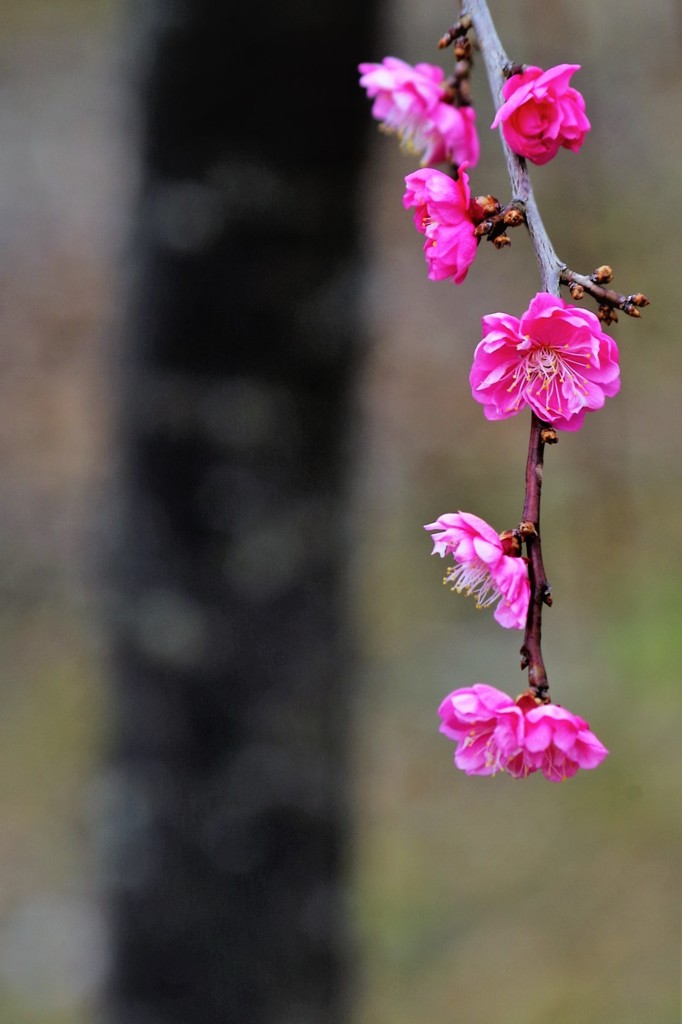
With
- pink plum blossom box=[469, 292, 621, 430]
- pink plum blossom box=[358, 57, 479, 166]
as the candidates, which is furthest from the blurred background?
pink plum blossom box=[469, 292, 621, 430]

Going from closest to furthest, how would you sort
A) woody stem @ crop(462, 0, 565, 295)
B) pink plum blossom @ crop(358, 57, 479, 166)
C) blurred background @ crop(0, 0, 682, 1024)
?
woody stem @ crop(462, 0, 565, 295), pink plum blossom @ crop(358, 57, 479, 166), blurred background @ crop(0, 0, 682, 1024)

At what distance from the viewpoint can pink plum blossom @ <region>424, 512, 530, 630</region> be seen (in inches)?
21.0

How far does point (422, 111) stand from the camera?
2.30 ft

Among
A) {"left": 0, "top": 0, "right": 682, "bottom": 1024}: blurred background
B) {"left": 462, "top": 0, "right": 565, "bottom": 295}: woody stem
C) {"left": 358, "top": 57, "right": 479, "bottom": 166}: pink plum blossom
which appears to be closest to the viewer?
{"left": 462, "top": 0, "right": 565, "bottom": 295}: woody stem

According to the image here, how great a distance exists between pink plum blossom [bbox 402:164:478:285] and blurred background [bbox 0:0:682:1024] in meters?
1.60

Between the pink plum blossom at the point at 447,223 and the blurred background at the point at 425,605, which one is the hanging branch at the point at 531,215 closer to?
the pink plum blossom at the point at 447,223

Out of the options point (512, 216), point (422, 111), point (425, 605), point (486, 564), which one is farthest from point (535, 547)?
point (425, 605)

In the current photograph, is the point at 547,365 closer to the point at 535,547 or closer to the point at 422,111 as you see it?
the point at 535,547

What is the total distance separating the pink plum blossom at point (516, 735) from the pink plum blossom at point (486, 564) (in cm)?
5

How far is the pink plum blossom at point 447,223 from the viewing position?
1.83ft

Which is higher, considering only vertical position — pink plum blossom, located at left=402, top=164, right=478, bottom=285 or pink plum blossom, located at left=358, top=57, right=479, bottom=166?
pink plum blossom, located at left=358, top=57, right=479, bottom=166

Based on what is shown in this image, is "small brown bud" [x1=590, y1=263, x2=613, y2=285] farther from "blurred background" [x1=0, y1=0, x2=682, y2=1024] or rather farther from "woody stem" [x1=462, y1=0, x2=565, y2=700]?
"blurred background" [x1=0, y1=0, x2=682, y2=1024]

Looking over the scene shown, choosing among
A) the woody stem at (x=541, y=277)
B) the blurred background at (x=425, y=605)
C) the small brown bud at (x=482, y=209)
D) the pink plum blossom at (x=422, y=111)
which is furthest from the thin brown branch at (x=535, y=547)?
the blurred background at (x=425, y=605)

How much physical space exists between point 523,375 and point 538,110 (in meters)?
0.14
